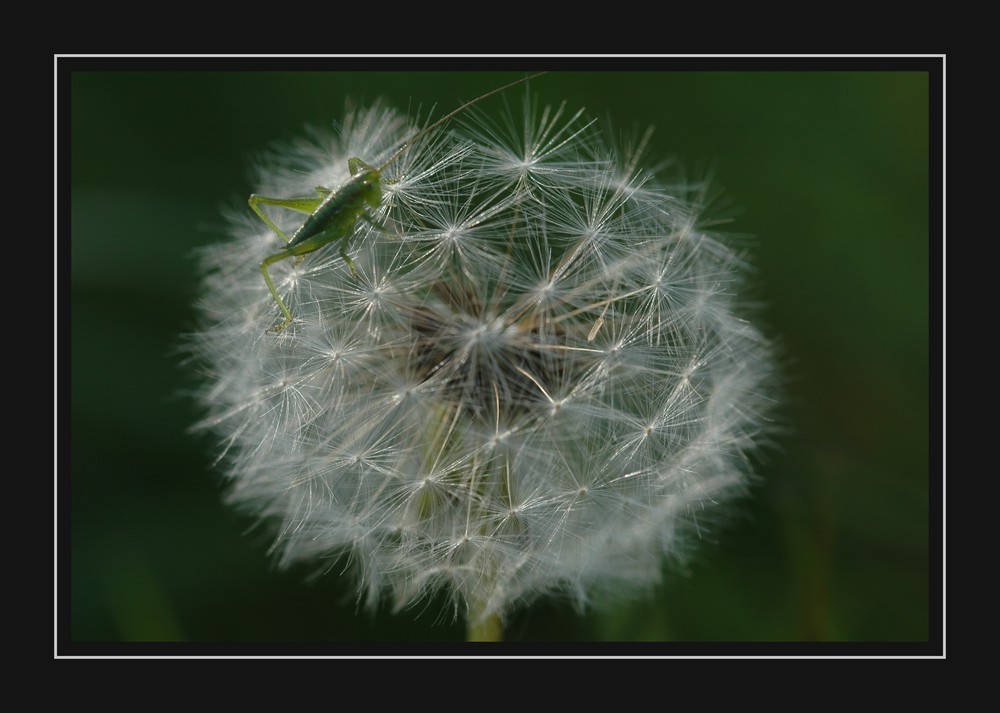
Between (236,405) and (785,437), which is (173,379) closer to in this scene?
(236,405)

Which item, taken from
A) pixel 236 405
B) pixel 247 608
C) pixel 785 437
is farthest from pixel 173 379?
pixel 785 437

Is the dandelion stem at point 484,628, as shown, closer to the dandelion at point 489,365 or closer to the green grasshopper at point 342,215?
the dandelion at point 489,365

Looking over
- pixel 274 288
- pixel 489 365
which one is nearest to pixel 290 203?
pixel 274 288

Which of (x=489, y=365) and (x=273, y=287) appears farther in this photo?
(x=273, y=287)

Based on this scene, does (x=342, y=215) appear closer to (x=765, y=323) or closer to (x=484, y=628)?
(x=484, y=628)

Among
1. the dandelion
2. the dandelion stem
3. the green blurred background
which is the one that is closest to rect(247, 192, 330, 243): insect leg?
the dandelion

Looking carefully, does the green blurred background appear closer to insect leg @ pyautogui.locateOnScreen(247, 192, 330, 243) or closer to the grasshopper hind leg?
insect leg @ pyautogui.locateOnScreen(247, 192, 330, 243)

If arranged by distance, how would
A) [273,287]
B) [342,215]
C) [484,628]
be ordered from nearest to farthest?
[342,215] < [273,287] < [484,628]
